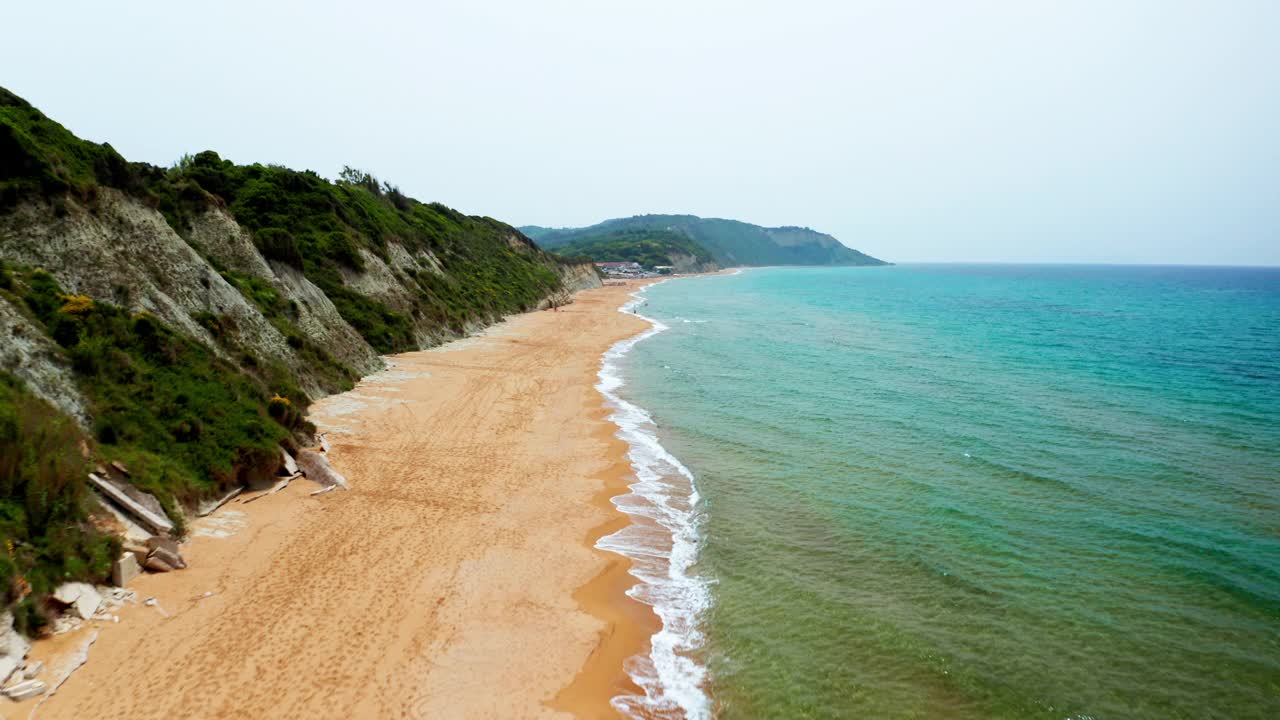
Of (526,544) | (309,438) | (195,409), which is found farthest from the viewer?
(309,438)

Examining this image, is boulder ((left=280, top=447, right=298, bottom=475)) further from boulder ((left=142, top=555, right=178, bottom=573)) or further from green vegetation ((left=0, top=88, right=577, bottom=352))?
green vegetation ((left=0, top=88, right=577, bottom=352))

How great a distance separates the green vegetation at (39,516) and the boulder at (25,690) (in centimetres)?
99

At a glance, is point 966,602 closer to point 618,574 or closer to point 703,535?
point 703,535

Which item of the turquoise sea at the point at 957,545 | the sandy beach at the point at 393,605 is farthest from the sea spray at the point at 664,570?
the sandy beach at the point at 393,605

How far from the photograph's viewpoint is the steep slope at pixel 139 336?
37.7 feet

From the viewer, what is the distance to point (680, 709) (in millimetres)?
10422

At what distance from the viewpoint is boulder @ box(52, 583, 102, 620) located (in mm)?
10438

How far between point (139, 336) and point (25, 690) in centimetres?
1170

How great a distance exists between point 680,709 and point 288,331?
25.7 metres

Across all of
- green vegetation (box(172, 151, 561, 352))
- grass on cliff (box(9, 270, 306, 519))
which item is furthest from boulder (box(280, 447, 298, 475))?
green vegetation (box(172, 151, 561, 352))

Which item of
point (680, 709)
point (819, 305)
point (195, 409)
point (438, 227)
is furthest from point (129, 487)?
point (819, 305)

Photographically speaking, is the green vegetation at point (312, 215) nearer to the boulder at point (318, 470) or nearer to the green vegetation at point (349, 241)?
the green vegetation at point (349, 241)

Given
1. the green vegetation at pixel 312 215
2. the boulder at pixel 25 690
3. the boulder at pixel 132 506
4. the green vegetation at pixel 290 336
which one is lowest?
the boulder at pixel 25 690

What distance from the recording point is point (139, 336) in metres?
17.8
